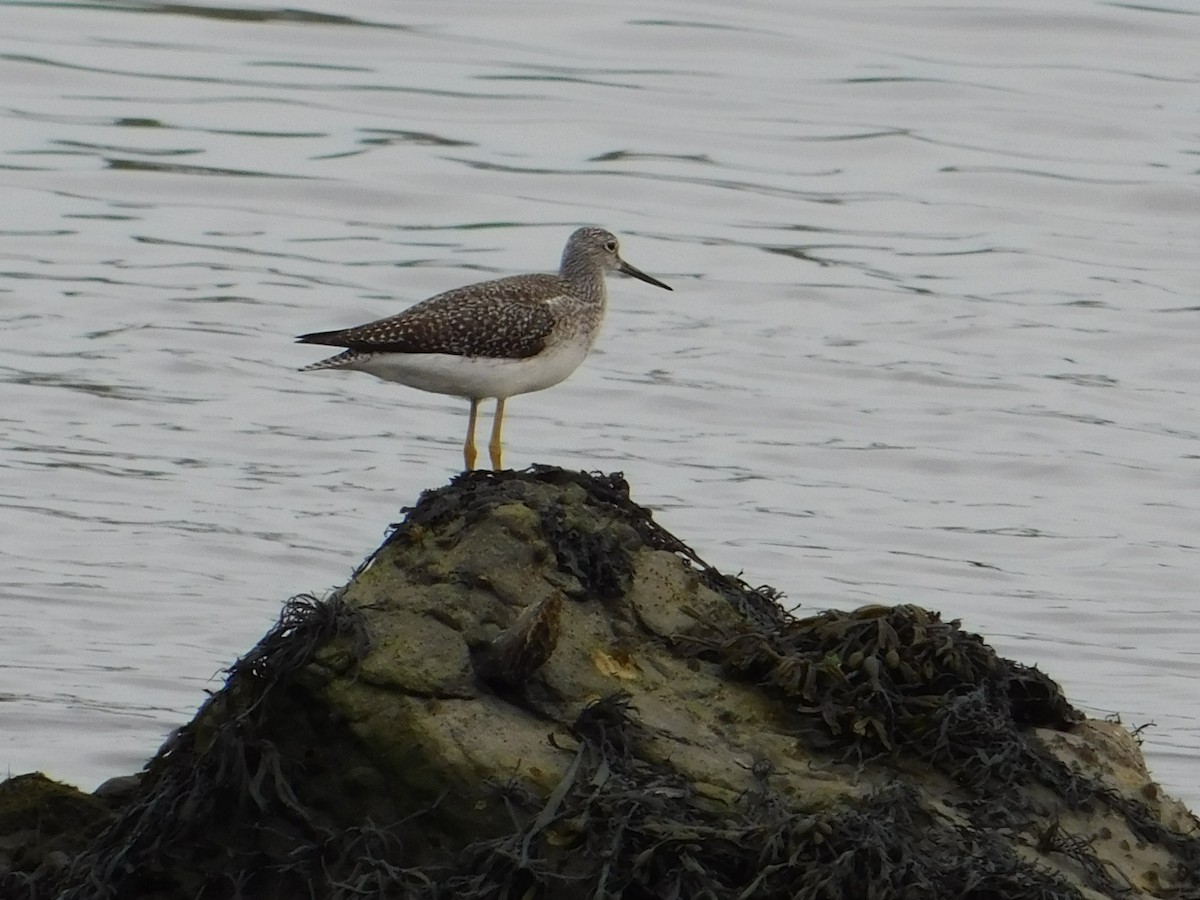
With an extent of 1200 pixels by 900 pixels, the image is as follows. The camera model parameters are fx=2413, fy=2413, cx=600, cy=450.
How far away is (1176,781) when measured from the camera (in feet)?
32.9

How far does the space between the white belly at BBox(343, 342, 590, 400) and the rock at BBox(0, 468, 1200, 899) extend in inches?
82.3

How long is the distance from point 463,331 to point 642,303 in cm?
928

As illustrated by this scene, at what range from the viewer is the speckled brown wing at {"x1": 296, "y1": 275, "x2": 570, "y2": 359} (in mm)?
9484

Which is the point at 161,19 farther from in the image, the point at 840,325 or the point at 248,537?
the point at 248,537

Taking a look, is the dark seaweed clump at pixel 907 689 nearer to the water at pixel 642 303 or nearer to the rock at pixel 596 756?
the rock at pixel 596 756

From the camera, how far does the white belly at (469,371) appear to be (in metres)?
9.40

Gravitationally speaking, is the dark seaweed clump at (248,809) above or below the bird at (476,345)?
below

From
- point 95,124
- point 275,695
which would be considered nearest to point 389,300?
point 95,124

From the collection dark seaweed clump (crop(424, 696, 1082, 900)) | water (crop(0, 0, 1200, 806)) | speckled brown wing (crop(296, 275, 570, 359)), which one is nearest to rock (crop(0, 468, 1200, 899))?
dark seaweed clump (crop(424, 696, 1082, 900))

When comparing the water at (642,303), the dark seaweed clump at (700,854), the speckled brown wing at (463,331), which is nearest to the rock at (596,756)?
the dark seaweed clump at (700,854)

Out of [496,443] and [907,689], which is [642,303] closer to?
[496,443]

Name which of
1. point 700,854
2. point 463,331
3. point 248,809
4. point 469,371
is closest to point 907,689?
point 700,854

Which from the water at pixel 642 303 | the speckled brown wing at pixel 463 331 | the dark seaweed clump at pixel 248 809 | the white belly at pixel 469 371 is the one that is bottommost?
the water at pixel 642 303

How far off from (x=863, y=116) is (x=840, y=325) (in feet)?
17.7
